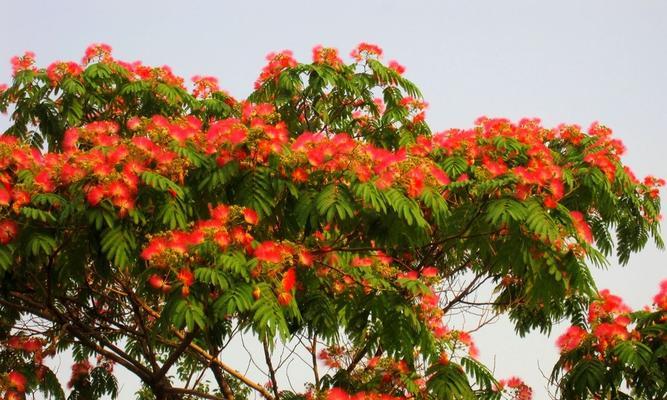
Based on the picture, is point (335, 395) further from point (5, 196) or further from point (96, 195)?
point (5, 196)

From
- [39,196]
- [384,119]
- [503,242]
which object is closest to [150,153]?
[39,196]

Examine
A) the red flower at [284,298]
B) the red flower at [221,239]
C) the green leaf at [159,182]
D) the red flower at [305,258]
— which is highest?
the green leaf at [159,182]

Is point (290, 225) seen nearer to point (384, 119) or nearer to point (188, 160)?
point (188, 160)

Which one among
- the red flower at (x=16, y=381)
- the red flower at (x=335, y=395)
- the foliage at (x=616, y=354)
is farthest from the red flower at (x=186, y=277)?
the foliage at (x=616, y=354)

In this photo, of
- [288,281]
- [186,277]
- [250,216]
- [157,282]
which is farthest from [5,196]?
[288,281]

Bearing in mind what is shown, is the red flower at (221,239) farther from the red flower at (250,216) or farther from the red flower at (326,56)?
the red flower at (326,56)

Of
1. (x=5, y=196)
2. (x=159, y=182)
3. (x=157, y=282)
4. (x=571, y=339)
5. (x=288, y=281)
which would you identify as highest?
(x=571, y=339)

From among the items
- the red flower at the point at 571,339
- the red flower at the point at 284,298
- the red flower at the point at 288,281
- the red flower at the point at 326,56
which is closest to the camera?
the red flower at the point at 284,298

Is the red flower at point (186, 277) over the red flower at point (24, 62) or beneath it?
beneath

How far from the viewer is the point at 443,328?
683 centimetres

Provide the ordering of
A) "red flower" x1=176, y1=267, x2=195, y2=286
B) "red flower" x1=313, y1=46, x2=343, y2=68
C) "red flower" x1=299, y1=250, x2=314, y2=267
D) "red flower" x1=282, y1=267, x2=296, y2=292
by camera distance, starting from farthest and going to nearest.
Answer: "red flower" x1=313, y1=46, x2=343, y2=68, "red flower" x1=299, y1=250, x2=314, y2=267, "red flower" x1=282, y1=267, x2=296, y2=292, "red flower" x1=176, y1=267, x2=195, y2=286

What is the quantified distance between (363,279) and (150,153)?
187cm


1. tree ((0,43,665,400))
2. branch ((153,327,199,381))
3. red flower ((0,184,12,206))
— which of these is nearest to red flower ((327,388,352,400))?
tree ((0,43,665,400))

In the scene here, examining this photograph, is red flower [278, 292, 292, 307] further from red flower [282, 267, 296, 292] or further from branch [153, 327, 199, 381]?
branch [153, 327, 199, 381]
